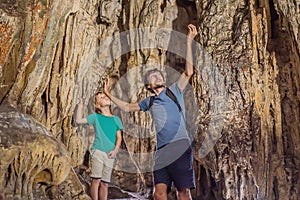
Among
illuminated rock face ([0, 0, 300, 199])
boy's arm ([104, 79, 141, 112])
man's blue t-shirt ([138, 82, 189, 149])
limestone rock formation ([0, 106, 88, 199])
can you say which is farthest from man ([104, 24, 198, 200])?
illuminated rock face ([0, 0, 300, 199])

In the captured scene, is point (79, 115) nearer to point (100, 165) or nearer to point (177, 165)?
point (100, 165)

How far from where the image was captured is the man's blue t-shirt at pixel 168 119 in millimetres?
1906

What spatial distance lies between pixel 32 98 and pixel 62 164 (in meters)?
0.63

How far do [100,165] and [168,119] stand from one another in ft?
1.52

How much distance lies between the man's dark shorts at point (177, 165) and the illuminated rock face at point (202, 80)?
57 cm

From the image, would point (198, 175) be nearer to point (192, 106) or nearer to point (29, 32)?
point (192, 106)

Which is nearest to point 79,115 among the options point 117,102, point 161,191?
point 117,102

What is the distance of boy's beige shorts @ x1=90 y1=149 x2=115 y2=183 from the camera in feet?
6.65

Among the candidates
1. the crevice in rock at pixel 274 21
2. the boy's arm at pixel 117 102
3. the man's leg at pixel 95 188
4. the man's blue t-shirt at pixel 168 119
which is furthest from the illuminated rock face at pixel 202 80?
the man's blue t-shirt at pixel 168 119

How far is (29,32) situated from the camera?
69.3 inches

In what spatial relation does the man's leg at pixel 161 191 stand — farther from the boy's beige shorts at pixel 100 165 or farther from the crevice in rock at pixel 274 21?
the crevice in rock at pixel 274 21

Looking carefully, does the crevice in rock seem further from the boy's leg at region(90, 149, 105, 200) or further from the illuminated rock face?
the boy's leg at region(90, 149, 105, 200)

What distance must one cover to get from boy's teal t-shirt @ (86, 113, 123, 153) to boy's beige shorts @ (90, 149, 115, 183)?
1.3 inches

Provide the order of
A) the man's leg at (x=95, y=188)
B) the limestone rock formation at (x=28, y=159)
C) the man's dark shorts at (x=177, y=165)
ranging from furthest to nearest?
the man's leg at (x=95, y=188) → the man's dark shorts at (x=177, y=165) → the limestone rock formation at (x=28, y=159)
